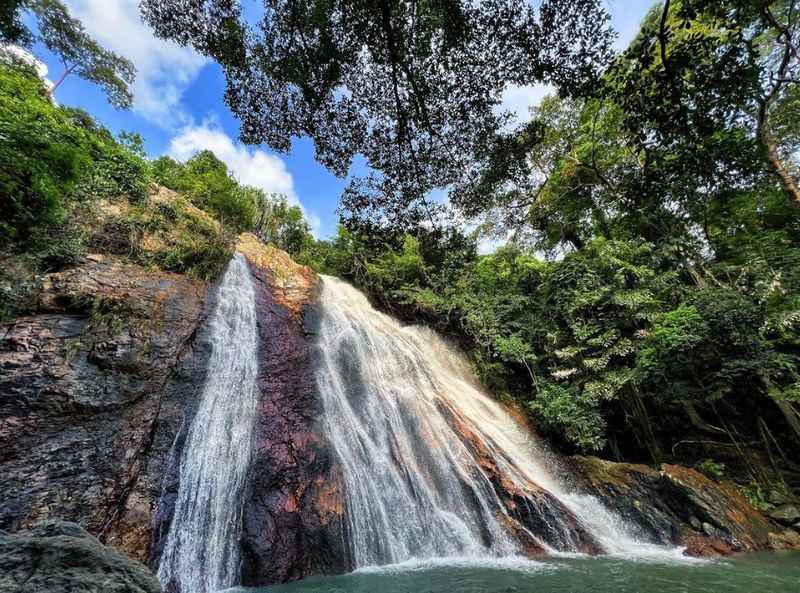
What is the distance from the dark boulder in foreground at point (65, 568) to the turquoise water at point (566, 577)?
122 inches

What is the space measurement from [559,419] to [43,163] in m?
12.7

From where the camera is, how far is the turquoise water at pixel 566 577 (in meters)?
4.31

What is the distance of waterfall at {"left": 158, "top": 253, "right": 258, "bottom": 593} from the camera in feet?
15.5

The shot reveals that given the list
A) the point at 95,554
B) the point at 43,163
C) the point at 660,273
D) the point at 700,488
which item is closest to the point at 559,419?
the point at 700,488

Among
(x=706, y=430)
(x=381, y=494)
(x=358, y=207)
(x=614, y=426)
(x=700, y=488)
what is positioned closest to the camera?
(x=358, y=207)

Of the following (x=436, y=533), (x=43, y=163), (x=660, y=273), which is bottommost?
(x=436, y=533)

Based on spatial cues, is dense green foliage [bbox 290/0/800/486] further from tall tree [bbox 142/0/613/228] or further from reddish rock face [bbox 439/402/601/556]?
reddish rock face [bbox 439/402/601/556]

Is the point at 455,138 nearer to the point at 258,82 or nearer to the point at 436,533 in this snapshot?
the point at 258,82

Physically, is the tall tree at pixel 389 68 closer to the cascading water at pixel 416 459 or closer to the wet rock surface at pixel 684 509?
the cascading water at pixel 416 459

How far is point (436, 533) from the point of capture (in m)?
5.95

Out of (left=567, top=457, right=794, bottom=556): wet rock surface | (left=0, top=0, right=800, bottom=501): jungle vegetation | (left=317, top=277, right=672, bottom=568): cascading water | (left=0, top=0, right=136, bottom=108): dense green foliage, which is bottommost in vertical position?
(left=567, top=457, right=794, bottom=556): wet rock surface

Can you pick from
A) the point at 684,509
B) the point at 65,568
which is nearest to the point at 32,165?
the point at 65,568

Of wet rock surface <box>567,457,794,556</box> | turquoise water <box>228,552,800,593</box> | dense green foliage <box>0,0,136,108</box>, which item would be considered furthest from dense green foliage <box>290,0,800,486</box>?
dense green foliage <box>0,0,136,108</box>

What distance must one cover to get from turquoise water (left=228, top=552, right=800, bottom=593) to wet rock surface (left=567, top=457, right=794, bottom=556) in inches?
33.7
